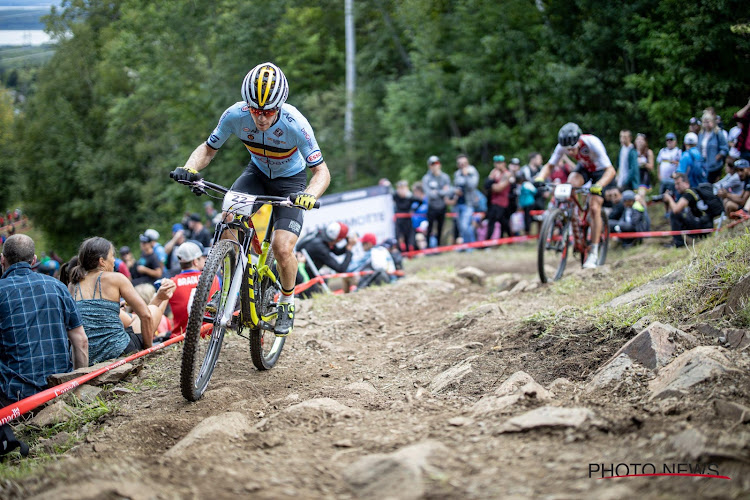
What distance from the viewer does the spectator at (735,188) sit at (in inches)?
381

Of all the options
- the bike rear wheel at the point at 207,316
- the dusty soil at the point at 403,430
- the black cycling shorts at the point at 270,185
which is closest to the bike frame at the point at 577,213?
the dusty soil at the point at 403,430

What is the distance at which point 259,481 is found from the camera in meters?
3.32

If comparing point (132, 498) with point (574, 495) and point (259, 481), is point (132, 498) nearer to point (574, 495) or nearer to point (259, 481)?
point (259, 481)

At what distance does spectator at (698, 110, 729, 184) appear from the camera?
40.9 ft

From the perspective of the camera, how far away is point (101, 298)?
627 cm

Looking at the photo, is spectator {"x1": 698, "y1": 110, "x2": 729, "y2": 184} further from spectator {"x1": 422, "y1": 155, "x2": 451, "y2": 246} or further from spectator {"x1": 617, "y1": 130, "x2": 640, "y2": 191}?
spectator {"x1": 422, "y1": 155, "x2": 451, "y2": 246}

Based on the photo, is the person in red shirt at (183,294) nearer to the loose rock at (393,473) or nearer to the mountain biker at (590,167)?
the loose rock at (393,473)

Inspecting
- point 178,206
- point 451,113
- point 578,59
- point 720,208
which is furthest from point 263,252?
point 178,206

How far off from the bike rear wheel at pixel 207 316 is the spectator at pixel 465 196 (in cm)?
1074

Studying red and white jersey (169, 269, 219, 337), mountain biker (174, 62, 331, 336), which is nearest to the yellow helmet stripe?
mountain biker (174, 62, 331, 336)

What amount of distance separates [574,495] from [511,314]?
4.25 metres

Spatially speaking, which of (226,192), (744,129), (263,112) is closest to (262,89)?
(263,112)

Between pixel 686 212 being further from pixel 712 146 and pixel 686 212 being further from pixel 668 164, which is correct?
pixel 668 164

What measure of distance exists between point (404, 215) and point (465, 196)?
1459 mm
